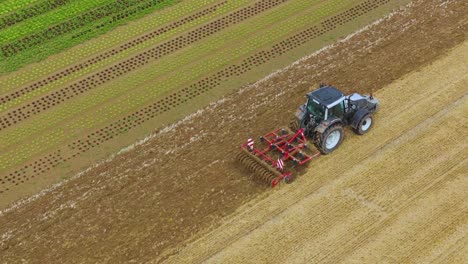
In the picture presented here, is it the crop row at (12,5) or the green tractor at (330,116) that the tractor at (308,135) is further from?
the crop row at (12,5)

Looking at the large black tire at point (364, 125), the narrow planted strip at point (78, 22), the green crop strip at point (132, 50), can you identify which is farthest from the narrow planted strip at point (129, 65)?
the large black tire at point (364, 125)

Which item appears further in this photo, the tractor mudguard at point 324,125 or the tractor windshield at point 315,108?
the tractor windshield at point 315,108

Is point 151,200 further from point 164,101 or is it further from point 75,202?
point 164,101

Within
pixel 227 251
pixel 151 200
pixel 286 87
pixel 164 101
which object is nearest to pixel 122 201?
pixel 151 200

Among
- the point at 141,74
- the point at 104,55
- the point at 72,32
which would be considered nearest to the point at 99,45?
the point at 104,55

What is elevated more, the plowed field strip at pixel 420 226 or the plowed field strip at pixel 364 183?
the plowed field strip at pixel 364 183

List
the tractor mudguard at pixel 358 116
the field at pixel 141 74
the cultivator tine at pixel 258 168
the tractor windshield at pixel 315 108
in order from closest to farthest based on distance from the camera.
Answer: the cultivator tine at pixel 258 168, the tractor windshield at pixel 315 108, the tractor mudguard at pixel 358 116, the field at pixel 141 74

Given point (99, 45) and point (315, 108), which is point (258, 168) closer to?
point (315, 108)

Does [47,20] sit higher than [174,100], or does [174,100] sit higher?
[47,20]
